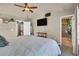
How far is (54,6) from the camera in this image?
1.83m

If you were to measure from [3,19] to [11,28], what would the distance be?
0.14 metres

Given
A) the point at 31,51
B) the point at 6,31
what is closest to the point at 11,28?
the point at 6,31

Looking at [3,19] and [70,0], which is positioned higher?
[70,0]

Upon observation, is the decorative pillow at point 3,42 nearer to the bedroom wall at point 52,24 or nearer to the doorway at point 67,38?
the bedroom wall at point 52,24

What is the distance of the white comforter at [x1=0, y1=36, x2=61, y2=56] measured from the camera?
1796 mm

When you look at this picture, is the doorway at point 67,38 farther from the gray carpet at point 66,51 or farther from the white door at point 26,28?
the white door at point 26,28

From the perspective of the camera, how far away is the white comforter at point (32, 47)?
1.80 meters

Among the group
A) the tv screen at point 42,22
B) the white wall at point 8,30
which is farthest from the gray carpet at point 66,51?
the white wall at point 8,30

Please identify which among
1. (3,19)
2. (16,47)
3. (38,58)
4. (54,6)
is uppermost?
(54,6)

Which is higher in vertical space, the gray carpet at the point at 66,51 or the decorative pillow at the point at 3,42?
the decorative pillow at the point at 3,42

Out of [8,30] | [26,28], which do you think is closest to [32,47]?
[26,28]

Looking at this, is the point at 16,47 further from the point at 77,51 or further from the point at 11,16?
the point at 77,51

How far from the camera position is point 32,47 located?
180 cm

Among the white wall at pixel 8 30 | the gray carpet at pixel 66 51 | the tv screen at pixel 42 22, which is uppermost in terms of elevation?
the tv screen at pixel 42 22
